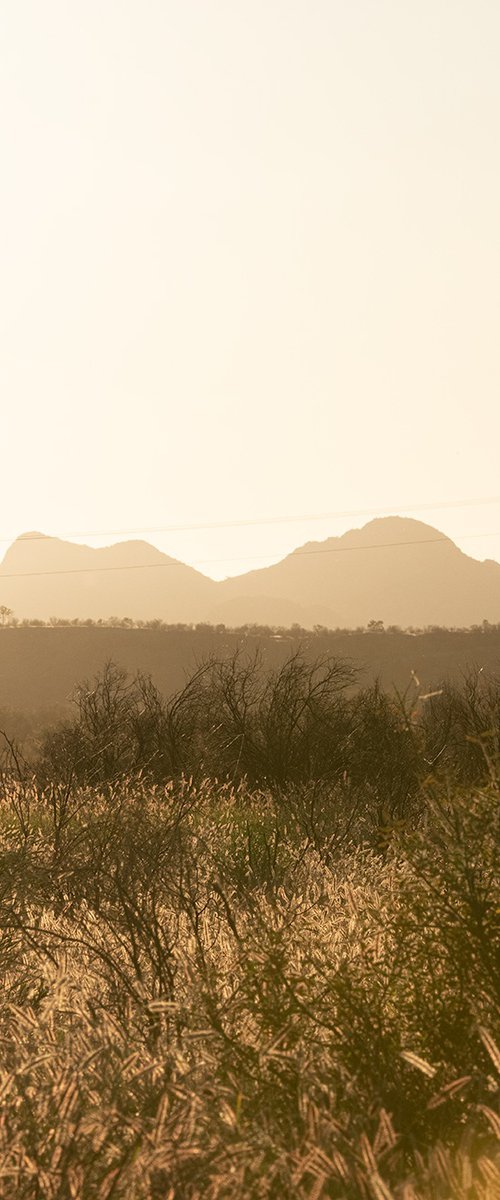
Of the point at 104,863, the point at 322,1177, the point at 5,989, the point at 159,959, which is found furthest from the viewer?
the point at 104,863

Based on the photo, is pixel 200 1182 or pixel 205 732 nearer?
pixel 200 1182

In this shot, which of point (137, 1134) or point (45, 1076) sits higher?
point (137, 1134)

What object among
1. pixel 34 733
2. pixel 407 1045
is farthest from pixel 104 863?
pixel 34 733

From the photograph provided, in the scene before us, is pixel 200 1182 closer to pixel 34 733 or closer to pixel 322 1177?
pixel 322 1177

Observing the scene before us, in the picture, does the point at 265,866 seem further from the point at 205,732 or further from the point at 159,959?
the point at 205,732

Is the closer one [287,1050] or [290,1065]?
[290,1065]

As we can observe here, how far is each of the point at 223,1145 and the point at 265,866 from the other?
28.9ft

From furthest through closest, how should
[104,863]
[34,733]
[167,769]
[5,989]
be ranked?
[34,733] < [167,769] < [104,863] < [5,989]

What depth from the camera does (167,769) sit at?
24828 millimetres

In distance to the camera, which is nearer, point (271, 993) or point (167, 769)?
point (271, 993)

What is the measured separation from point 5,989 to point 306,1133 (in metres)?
4.63

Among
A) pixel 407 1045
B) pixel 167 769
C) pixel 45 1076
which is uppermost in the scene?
pixel 407 1045

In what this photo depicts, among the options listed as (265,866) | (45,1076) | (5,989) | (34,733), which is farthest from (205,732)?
(34,733)

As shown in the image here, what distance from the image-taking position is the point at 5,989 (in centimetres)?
773
